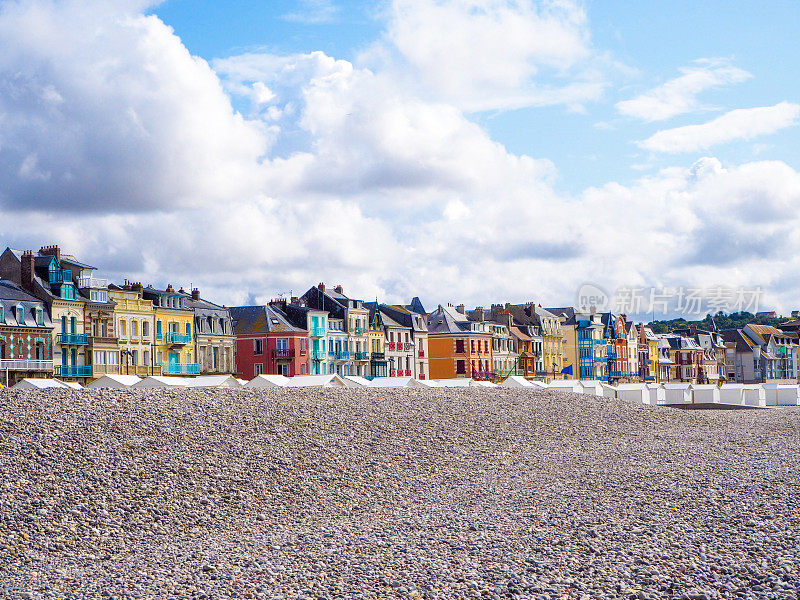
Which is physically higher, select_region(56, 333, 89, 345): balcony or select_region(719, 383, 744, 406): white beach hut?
select_region(56, 333, 89, 345): balcony

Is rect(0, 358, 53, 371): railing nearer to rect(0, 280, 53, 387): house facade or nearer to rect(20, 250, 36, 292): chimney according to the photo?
rect(0, 280, 53, 387): house facade

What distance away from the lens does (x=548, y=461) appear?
29.3 m

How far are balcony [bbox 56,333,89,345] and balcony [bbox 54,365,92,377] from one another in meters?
1.60

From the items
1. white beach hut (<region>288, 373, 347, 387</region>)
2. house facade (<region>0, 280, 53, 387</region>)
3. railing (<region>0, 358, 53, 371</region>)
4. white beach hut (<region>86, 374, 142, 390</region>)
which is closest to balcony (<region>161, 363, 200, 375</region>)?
house facade (<region>0, 280, 53, 387</region>)

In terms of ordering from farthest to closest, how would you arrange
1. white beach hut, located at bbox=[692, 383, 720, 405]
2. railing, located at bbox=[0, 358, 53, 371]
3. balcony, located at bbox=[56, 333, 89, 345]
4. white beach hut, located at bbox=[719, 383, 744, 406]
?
white beach hut, located at bbox=[719, 383, 744, 406] < white beach hut, located at bbox=[692, 383, 720, 405] < balcony, located at bbox=[56, 333, 89, 345] < railing, located at bbox=[0, 358, 53, 371]

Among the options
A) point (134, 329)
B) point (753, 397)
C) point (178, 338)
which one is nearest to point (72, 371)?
point (134, 329)

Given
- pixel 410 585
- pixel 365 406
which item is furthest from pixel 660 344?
pixel 410 585

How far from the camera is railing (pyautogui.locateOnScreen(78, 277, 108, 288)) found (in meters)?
64.7

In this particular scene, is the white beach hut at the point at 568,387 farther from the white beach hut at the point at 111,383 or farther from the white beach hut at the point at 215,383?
the white beach hut at the point at 111,383

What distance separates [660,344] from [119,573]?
407ft

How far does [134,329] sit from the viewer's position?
67.7 metres

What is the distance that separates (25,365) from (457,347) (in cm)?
4751

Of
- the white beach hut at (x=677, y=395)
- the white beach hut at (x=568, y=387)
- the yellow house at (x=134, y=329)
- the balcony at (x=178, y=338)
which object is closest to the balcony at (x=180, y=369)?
the yellow house at (x=134, y=329)

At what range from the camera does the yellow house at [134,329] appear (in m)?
66.6
